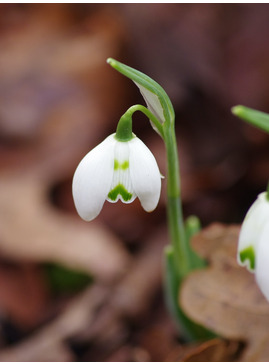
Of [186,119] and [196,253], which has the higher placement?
[186,119]

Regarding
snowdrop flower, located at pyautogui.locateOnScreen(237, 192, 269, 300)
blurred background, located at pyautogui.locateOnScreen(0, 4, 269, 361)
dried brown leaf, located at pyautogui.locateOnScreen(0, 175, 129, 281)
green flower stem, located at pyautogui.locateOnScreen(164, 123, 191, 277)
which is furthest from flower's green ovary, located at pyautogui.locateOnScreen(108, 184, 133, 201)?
dried brown leaf, located at pyautogui.locateOnScreen(0, 175, 129, 281)

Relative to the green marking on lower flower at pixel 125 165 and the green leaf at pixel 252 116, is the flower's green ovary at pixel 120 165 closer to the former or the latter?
the green marking on lower flower at pixel 125 165

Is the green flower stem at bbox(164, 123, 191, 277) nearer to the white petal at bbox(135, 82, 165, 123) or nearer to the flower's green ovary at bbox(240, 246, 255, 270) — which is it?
the white petal at bbox(135, 82, 165, 123)

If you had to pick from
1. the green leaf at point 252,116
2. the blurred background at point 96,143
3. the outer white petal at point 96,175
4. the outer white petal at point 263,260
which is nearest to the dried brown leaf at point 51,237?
the blurred background at point 96,143

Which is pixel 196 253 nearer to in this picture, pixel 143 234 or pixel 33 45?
pixel 143 234

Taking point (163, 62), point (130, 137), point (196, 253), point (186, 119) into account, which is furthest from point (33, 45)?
point (130, 137)
